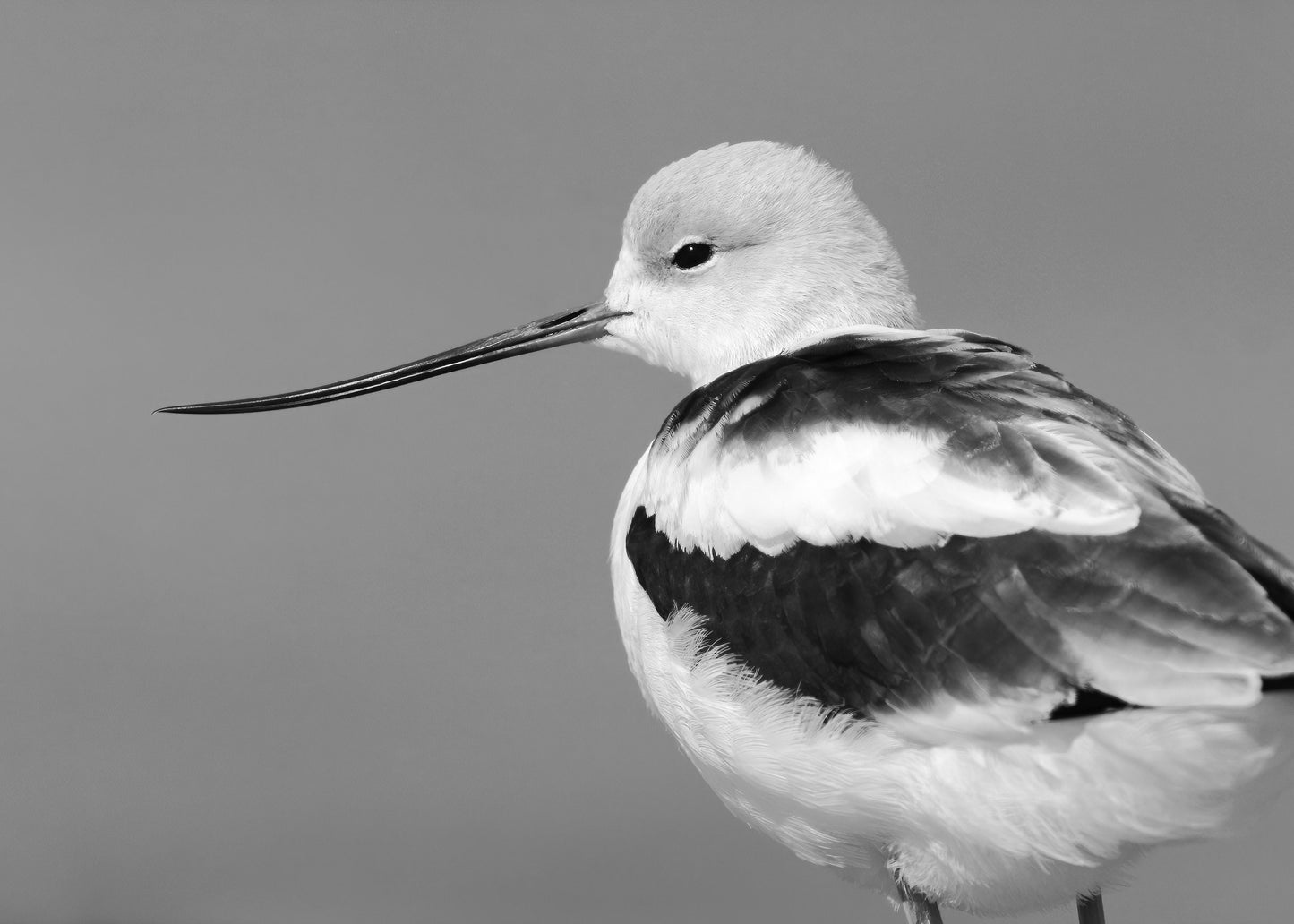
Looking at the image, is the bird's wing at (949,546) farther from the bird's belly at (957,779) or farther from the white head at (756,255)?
the white head at (756,255)

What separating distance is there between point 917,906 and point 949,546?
705mm

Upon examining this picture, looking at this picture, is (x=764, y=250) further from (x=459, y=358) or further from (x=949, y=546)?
(x=949, y=546)

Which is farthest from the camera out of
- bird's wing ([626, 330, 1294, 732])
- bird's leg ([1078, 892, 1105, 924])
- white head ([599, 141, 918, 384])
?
white head ([599, 141, 918, 384])

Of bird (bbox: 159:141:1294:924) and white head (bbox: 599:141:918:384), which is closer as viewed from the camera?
bird (bbox: 159:141:1294:924)

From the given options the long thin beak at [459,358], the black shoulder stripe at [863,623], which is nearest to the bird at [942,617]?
the black shoulder stripe at [863,623]

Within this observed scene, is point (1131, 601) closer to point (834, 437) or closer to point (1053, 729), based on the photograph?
point (1053, 729)

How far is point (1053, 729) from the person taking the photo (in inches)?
79.0

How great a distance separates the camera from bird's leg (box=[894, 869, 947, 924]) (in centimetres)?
244

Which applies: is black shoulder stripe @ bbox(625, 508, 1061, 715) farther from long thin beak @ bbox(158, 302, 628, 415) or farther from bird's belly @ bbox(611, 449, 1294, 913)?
long thin beak @ bbox(158, 302, 628, 415)

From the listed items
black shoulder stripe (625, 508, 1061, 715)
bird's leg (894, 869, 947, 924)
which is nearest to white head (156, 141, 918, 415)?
black shoulder stripe (625, 508, 1061, 715)

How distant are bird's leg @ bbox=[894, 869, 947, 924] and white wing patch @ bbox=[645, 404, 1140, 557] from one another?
0.61 metres

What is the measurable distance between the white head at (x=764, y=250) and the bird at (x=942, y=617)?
1 cm

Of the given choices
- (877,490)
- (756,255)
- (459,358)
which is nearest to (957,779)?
(877,490)

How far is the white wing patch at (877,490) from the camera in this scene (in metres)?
2.04
